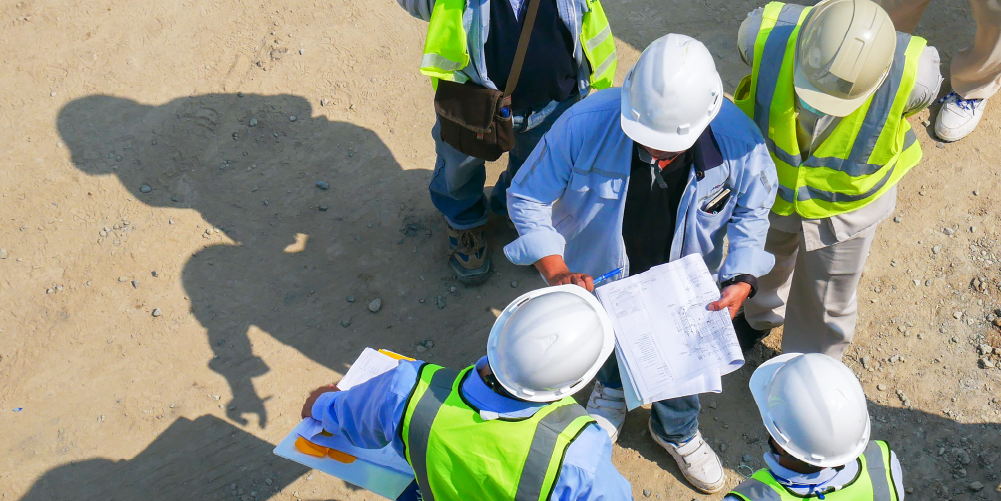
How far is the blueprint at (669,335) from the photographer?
2.63m

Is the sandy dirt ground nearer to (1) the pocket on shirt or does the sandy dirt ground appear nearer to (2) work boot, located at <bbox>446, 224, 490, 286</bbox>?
(2) work boot, located at <bbox>446, 224, 490, 286</bbox>

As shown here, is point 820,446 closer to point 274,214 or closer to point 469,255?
point 469,255

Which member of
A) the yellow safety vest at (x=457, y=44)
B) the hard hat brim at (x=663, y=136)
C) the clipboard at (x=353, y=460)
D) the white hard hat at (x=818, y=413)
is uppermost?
the hard hat brim at (x=663, y=136)

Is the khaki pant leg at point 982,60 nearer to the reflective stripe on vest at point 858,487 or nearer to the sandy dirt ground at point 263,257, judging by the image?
the sandy dirt ground at point 263,257

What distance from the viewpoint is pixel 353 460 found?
8.84 ft

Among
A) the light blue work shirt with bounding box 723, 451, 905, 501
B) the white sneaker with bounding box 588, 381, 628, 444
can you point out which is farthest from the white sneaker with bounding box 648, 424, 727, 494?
the light blue work shirt with bounding box 723, 451, 905, 501

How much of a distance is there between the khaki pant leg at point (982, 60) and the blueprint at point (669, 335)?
10.3 ft

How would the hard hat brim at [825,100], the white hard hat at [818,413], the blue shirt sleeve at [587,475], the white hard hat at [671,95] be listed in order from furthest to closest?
the hard hat brim at [825,100] → the white hard hat at [671,95] → the white hard hat at [818,413] → the blue shirt sleeve at [587,475]

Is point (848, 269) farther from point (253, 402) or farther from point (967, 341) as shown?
point (253, 402)

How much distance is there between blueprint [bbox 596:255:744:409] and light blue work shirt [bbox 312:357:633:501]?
542 mm

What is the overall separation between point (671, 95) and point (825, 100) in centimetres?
66

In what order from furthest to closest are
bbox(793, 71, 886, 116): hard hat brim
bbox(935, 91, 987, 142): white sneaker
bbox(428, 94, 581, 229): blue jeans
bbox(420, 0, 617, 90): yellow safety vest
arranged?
1. bbox(935, 91, 987, 142): white sneaker
2. bbox(428, 94, 581, 229): blue jeans
3. bbox(420, 0, 617, 90): yellow safety vest
4. bbox(793, 71, 886, 116): hard hat brim

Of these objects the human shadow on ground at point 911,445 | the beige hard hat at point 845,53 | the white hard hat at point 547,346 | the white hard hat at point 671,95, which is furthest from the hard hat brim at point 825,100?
the human shadow on ground at point 911,445

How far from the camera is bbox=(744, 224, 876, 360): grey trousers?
3270mm
